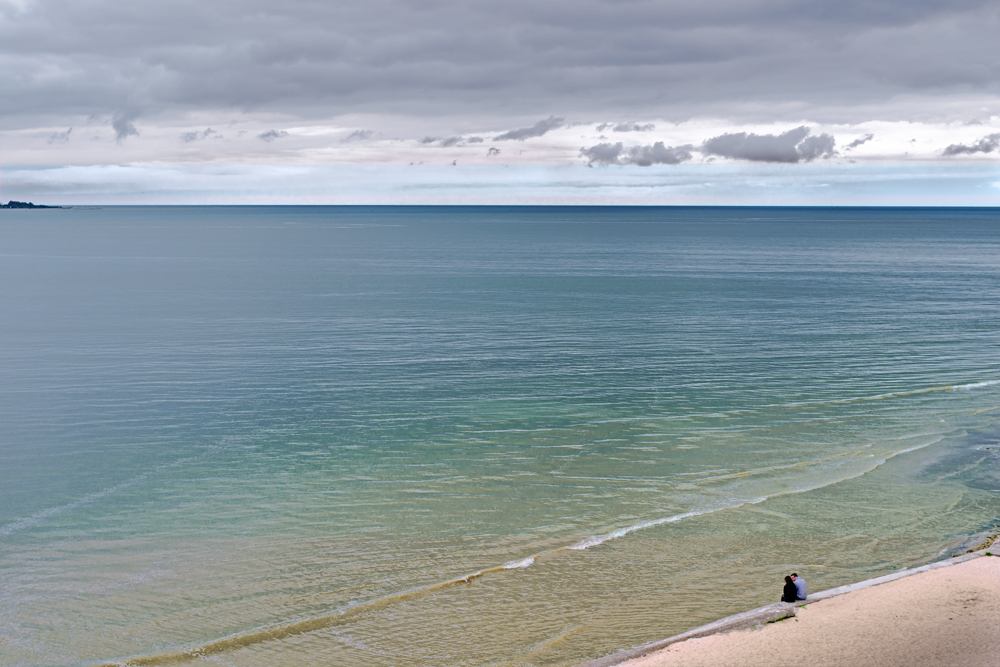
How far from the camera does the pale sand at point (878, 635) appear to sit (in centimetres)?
1705

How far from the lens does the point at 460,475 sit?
30266 millimetres

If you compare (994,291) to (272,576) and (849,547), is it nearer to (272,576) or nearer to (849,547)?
(849,547)

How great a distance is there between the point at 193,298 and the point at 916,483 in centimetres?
7076

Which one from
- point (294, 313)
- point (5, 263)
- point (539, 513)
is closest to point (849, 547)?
point (539, 513)

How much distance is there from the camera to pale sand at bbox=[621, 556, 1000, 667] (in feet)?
55.9

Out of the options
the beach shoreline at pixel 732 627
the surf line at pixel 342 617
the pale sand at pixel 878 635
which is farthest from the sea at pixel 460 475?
the pale sand at pixel 878 635

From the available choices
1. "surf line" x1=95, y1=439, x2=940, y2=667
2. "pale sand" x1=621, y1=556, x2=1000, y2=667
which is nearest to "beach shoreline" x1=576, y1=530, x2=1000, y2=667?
"pale sand" x1=621, y1=556, x2=1000, y2=667

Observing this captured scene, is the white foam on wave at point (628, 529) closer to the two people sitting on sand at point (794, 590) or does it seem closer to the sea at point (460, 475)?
the sea at point (460, 475)

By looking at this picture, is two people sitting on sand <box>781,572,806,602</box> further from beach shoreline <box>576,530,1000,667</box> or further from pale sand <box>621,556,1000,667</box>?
pale sand <box>621,556,1000,667</box>

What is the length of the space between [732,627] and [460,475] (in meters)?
13.5

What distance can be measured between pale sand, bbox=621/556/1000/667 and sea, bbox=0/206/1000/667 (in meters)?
2.06

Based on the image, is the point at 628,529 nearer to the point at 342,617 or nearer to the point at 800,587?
the point at 800,587

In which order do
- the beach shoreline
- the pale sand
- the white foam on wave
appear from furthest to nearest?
the white foam on wave < the beach shoreline < the pale sand

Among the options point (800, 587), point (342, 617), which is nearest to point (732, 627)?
point (800, 587)
